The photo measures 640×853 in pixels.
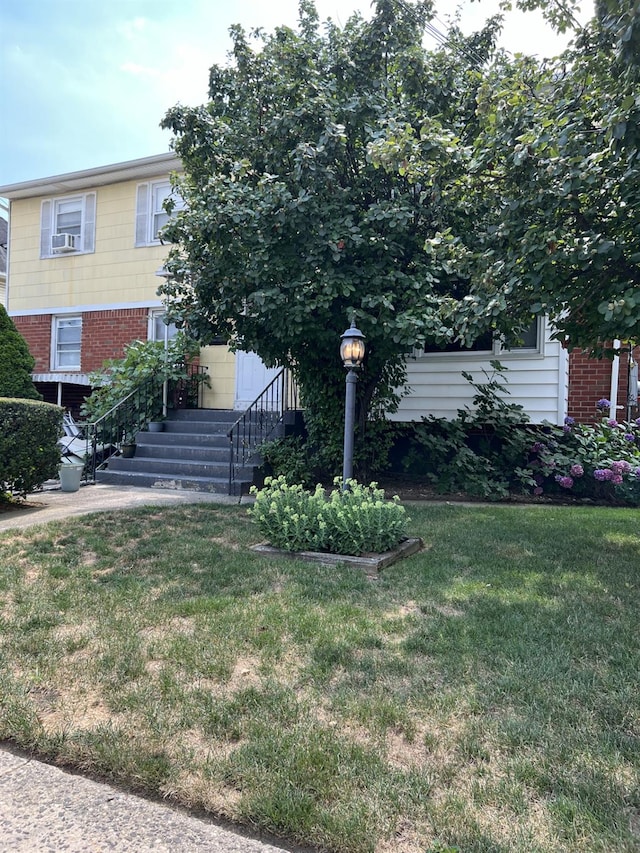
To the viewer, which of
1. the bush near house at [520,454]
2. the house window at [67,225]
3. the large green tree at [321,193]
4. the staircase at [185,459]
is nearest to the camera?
the large green tree at [321,193]

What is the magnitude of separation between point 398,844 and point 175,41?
944 cm

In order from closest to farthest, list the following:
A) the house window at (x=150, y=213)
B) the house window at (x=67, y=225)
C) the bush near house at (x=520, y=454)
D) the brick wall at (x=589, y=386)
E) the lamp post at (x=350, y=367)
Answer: the lamp post at (x=350, y=367)
the bush near house at (x=520, y=454)
the brick wall at (x=589, y=386)
the house window at (x=150, y=213)
the house window at (x=67, y=225)

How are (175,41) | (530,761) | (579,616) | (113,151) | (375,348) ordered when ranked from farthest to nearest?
(113,151)
(175,41)
(375,348)
(579,616)
(530,761)

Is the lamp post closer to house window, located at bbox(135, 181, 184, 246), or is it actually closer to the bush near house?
the bush near house

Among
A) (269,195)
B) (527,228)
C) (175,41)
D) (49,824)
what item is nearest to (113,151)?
(175,41)

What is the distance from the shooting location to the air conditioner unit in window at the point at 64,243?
13.5m

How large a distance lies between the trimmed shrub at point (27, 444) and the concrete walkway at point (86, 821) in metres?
5.05

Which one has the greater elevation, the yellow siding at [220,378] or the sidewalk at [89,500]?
the yellow siding at [220,378]

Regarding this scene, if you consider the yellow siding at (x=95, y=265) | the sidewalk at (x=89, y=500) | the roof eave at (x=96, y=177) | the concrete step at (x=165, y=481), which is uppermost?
the roof eave at (x=96, y=177)

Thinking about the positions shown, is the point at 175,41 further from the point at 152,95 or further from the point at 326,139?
the point at 326,139

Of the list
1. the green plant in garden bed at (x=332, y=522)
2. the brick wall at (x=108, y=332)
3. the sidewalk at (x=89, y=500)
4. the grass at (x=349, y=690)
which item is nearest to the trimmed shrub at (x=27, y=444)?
the sidewalk at (x=89, y=500)

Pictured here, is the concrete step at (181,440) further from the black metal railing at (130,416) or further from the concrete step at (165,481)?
the concrete step at (165,481)

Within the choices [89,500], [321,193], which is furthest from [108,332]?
[321,193]

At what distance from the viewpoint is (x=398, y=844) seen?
1.74 m
